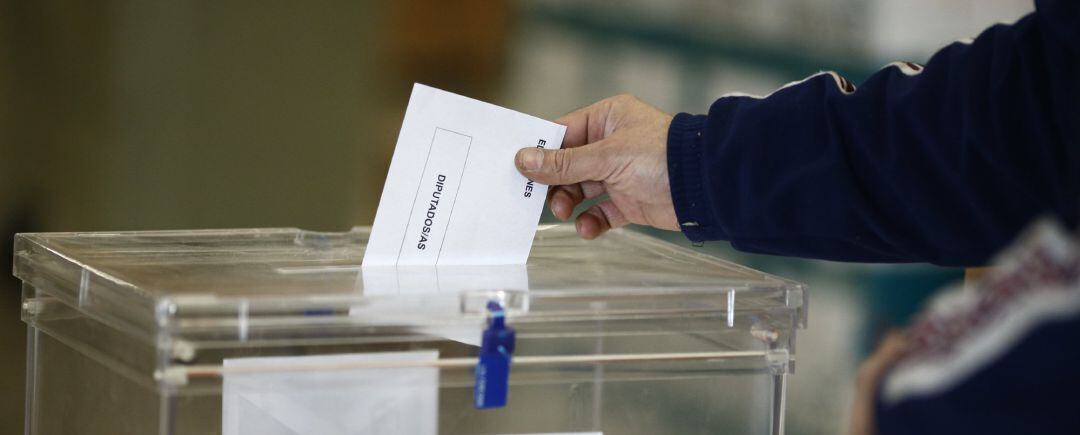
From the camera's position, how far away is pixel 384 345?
859 mm

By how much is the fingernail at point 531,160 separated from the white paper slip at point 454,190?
16mm

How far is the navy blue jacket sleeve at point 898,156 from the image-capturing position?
34.6 inches

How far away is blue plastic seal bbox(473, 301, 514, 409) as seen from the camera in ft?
2.86

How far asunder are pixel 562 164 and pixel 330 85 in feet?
5.01

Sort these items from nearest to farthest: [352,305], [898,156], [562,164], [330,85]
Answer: [352,305], [898,156], [562,164], [330,85]

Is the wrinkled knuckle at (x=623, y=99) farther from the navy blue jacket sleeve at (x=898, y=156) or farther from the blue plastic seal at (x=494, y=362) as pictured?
the blue plastic seal at (x=494, y=362)

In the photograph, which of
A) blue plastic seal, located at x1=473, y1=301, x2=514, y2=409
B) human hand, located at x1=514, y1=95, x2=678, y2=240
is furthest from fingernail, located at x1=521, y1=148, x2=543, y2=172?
blue plastic seal, located at x1=473, y1=301, x2=514, y2=409

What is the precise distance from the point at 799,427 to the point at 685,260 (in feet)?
5.37

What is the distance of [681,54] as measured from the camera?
2.68 metres

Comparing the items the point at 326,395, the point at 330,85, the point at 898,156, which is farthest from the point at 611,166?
the point at 330,85

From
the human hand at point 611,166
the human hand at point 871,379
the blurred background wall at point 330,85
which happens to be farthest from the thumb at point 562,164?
the blurred background wall at point 330,85

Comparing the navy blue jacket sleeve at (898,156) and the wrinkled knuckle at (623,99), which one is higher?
the wrinkled knuckle at (623,99)

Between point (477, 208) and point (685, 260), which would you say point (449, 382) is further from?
point (685, 260)

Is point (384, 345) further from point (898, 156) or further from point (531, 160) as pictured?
point (898, 156)
